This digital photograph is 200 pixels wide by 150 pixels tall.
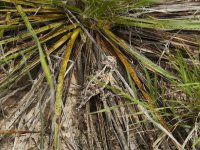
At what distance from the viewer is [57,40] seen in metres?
1.84

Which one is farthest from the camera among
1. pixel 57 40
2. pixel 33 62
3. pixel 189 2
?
pixel 189 2

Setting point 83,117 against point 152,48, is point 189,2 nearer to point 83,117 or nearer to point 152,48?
point 152,48

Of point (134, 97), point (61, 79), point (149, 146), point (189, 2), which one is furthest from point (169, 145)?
point (189, 2)

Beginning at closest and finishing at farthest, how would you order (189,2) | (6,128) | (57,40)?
(6,128)
(57,40)
(189,2)

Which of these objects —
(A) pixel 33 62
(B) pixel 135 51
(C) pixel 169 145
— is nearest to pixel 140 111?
(C) pixel 169 145

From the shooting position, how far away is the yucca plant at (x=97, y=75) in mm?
1567

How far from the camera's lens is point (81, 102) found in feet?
5.40

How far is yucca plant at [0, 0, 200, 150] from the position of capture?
1567 millimetres

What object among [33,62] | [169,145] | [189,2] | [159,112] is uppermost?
[189,2]

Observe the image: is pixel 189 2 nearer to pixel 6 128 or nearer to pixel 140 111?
pixel 140 111

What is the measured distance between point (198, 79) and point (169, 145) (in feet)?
0.93

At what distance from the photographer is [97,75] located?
5.42 feet

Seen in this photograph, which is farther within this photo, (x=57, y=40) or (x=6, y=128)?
(x=57, y=40)

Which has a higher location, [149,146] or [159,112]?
[159,112]
